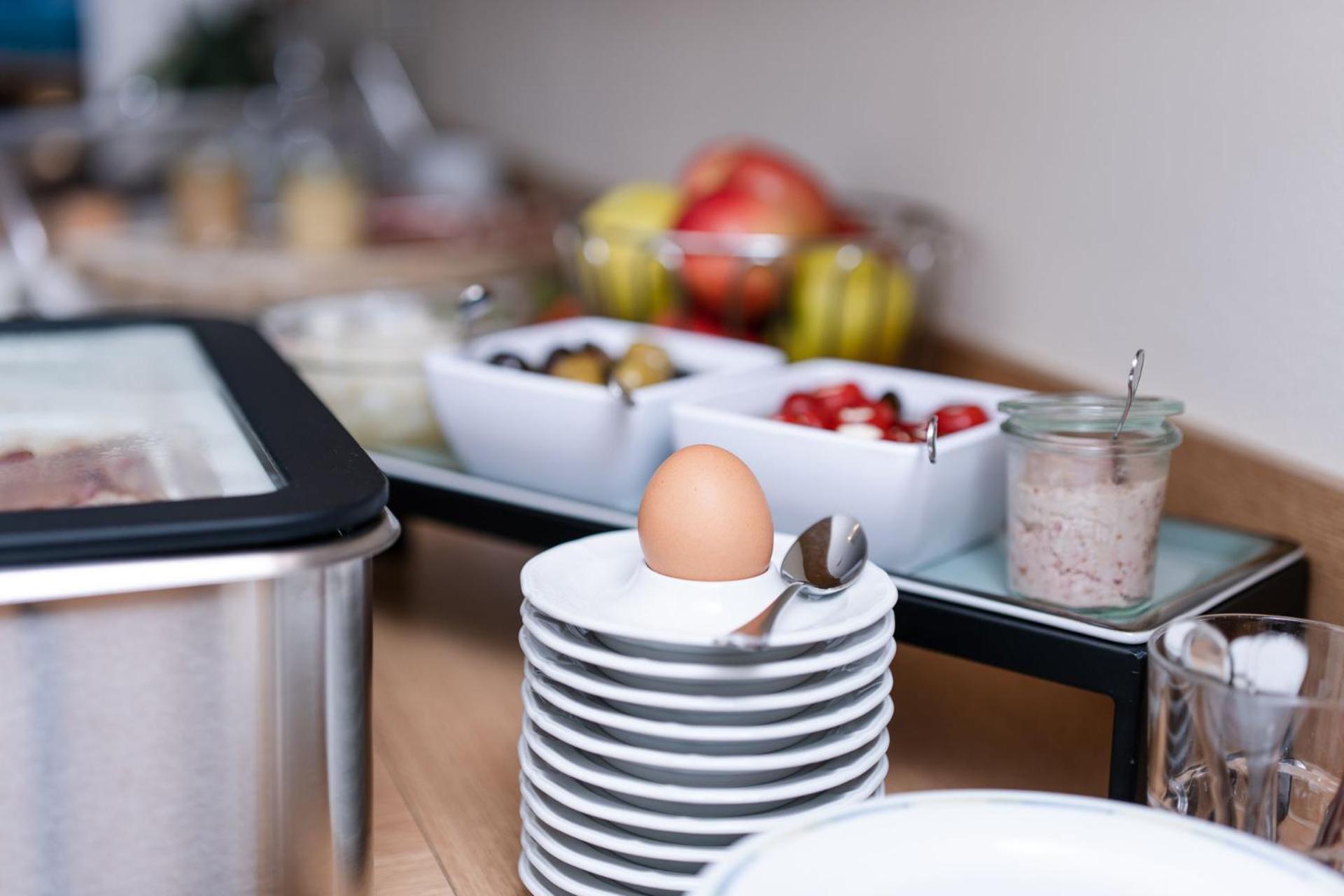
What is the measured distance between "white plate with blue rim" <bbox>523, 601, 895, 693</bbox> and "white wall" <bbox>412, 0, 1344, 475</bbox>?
1.11 feet

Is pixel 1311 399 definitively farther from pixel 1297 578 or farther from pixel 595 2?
pixel 595 2

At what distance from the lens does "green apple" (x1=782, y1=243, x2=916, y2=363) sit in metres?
0.94

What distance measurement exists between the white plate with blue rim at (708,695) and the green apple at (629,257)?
501 mm

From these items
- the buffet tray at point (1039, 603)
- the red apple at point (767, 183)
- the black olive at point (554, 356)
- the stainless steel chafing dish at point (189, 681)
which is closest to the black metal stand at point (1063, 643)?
the buffet tray at point (1039, 603)

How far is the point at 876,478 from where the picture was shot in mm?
641

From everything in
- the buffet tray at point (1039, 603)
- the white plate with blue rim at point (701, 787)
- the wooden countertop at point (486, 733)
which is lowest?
the wooden countertop at point (486, 733)

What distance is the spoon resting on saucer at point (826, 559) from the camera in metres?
0.53

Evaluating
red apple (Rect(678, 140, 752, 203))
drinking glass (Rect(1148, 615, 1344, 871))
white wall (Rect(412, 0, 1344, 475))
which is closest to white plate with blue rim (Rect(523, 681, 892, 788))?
drinking glass (Rect(1148, 615, 1344, 871))

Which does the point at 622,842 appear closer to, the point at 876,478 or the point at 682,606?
the point at 682,606

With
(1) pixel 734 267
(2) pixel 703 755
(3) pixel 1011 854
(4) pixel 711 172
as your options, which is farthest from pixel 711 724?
(4) pixel 711 172

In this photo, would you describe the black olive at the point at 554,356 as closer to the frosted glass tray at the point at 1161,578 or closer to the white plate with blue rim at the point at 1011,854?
the frosted glass tray at the point at 1161,578

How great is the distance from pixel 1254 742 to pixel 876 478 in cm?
22

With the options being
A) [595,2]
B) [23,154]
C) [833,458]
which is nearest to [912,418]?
[833,458]

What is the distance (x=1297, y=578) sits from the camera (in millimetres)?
Result: 687
